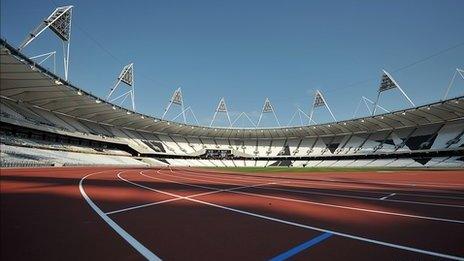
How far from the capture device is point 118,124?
65188 mm

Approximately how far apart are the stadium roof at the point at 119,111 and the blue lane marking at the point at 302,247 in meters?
31.0

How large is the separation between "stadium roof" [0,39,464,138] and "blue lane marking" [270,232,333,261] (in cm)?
3104

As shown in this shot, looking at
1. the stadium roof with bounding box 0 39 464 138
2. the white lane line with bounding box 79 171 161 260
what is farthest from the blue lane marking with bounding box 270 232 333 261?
the stadium roof with bounding box 0 39 464 138

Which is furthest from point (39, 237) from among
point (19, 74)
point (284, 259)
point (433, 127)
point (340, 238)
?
point (433, 127)

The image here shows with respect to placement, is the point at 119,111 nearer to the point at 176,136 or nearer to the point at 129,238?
the point at 176,136

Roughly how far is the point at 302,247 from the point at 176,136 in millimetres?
79316

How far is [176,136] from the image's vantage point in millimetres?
81625

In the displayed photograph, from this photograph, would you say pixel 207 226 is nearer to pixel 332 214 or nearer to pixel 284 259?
pixel 284 259

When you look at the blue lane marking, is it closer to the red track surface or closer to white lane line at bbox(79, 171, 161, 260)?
the red track surface

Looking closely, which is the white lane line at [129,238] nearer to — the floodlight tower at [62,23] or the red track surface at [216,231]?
the red track surface at [216,231]

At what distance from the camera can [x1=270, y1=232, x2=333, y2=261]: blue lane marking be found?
3.53 m

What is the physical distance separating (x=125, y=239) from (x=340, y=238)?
3063 millimetres

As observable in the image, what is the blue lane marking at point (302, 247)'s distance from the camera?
353cm

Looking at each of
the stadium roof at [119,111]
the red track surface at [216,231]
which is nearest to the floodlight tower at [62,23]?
the stadium roof at [119,111]
